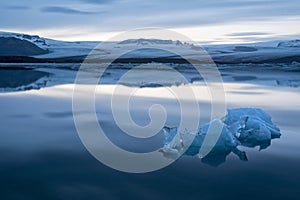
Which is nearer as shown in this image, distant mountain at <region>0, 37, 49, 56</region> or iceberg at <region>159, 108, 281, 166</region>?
iceberg at <region>159, 108, 281, 166</region>

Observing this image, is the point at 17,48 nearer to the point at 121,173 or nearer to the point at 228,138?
the point at 228,138

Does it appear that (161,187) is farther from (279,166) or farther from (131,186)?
(279,166)

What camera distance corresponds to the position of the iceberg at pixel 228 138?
4.82 metres

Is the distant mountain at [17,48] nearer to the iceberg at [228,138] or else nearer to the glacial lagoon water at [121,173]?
the glacial lagoon water at [121,173]

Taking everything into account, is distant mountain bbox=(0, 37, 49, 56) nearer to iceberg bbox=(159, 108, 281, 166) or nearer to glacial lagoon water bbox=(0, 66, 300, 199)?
glacial lagoon water bbox=(0, 66, 300, 199)

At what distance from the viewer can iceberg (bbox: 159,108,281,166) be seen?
4.82 meters

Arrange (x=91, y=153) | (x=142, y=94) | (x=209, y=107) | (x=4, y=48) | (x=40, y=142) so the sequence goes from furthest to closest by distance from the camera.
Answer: (x=4, y=48) < (x=142, y=94) < (x=209, y=107) < (x=40, y=142) < (x=91, y=153)

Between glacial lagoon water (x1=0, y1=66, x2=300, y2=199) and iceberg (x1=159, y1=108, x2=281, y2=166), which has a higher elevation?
iceberg (x1=159, y1=108, x2=281, y2=166)

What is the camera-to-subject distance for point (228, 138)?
16.6 feet

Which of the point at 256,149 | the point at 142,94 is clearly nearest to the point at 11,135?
the point at 256,149

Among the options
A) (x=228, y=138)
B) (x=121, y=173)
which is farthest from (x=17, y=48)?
(x=121, y=173)

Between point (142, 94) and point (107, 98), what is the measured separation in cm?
117

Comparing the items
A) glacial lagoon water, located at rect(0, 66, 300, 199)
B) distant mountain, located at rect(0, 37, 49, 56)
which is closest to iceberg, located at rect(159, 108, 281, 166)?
glacial lagoon water, located at rect(0, 66, 300, 199)

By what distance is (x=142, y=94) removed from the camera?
37.1 feet
